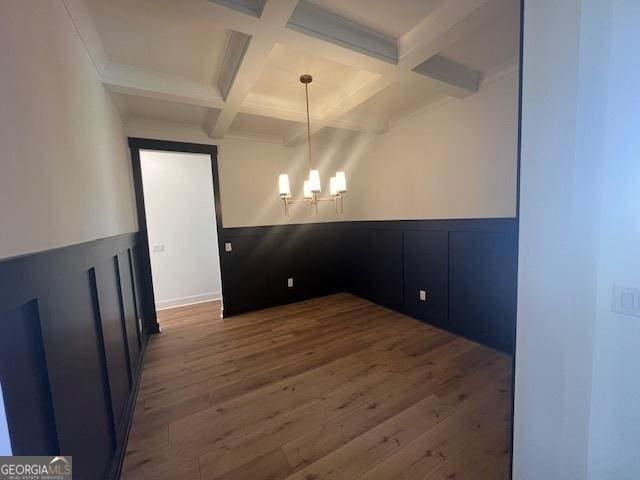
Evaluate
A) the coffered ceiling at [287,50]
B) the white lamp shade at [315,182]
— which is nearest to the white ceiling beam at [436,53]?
the coffered ceiling at [287,50]

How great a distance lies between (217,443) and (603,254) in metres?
2.15

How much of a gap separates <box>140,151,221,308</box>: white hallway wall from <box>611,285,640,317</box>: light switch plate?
166 inches

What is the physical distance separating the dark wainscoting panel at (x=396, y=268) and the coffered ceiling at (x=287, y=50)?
1.46 m

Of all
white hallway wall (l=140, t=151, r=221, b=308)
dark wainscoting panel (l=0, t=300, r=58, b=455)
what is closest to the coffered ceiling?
white hallway wall (l=140, t=151, r=221, b=308)

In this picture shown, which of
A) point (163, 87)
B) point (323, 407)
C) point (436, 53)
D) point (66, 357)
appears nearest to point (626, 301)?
point (323, 407)

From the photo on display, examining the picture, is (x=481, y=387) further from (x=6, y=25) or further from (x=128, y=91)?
(x=128, y=91)

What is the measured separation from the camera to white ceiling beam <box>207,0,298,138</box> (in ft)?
4.65

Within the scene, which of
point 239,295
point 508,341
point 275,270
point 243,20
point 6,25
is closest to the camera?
point 6,25

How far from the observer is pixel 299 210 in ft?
13.7

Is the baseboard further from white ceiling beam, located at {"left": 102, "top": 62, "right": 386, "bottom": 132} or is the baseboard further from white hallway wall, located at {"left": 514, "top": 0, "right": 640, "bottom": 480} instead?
white hallway wall, located at {"left": 514, "top": 0, "right": 640, "bottom": 480}

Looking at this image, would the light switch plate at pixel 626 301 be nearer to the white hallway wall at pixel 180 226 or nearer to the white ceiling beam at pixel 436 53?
the white ceiling beam at pixel 436 53

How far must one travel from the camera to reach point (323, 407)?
1.80m

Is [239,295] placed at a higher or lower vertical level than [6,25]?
lower

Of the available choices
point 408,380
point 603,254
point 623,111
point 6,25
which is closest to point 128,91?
point 6,25
